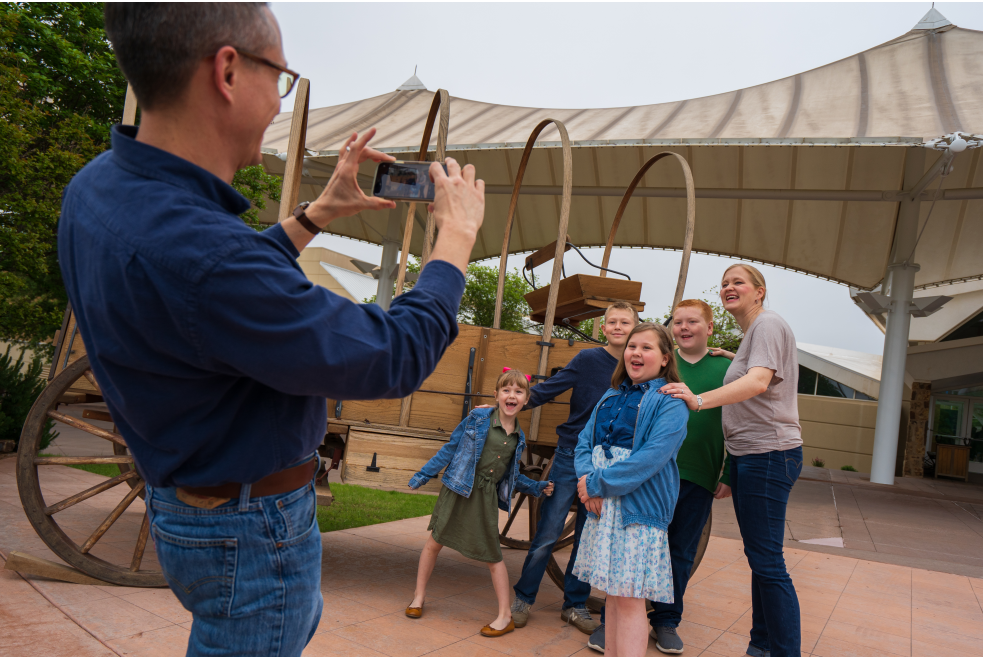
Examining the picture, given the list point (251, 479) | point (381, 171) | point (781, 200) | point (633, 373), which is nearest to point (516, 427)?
point (633, 373)

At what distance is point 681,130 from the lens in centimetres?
973

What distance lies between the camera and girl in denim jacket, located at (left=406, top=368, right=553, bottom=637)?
11.2 ft

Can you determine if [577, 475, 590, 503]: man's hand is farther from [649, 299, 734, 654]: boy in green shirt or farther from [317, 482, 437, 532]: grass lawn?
[317, 482, 437, 532]: grass lawn

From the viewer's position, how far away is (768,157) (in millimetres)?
11477

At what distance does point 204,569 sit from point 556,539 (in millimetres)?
2667

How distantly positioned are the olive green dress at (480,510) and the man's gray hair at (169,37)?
2.80 meters

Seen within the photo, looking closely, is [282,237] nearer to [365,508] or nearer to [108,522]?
[108,522]

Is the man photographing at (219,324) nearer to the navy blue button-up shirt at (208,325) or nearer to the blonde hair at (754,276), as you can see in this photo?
the navy blue button-up shirt at (208,325)

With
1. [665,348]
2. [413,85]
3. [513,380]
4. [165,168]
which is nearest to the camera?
[165,168]

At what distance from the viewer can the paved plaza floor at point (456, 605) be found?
2.91 meters

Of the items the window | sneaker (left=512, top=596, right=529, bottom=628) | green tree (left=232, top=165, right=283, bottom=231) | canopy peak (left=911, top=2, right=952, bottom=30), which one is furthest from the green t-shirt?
the window

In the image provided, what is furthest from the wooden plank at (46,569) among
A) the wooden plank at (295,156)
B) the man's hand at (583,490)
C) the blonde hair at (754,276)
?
the blonde hair at (754,276)

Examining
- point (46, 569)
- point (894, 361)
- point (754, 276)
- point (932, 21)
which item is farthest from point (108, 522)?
point (932, 21)

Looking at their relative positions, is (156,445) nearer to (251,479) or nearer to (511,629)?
(251,479)
